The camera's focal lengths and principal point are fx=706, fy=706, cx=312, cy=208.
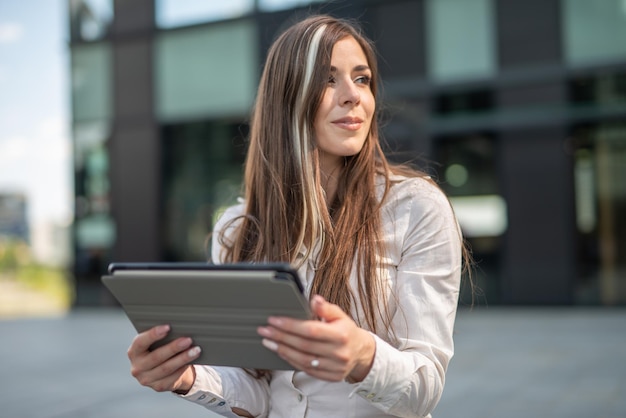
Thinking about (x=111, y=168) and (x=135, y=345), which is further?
(x=111, y=168)

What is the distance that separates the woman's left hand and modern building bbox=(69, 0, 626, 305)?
8.84m

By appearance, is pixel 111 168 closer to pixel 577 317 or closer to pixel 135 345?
pixel 577 317

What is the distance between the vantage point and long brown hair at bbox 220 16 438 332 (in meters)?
1.69

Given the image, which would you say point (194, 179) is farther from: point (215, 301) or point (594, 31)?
point (215, 301)

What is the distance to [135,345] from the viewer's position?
1462 millimetres

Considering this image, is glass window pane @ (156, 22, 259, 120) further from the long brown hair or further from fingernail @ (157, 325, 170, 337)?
fingernail @ (157, 325, 170, 337)

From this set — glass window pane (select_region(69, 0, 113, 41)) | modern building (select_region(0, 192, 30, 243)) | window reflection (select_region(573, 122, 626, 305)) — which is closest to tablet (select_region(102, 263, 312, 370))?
window reflection (select_region(573, 122, 626, 305))

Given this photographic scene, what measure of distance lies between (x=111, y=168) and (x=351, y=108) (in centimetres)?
1291

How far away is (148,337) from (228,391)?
0.39 m

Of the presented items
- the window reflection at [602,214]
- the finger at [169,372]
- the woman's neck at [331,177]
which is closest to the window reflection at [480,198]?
the window reflection at [602,214]

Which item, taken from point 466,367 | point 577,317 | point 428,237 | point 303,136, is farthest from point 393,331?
point 577,317

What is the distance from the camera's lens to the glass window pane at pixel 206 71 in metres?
12.8

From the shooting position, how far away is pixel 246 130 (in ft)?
44.0

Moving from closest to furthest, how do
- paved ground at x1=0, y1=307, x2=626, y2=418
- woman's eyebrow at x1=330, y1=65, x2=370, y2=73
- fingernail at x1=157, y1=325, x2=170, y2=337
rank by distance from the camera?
fingernail at x1=157, y1=325, x2=170, y2=337, woman's eyebrow at x1=330, y1=65, x2=370, y2=73, paved ground at x1=0, y1=307, x2=626, y2=418
